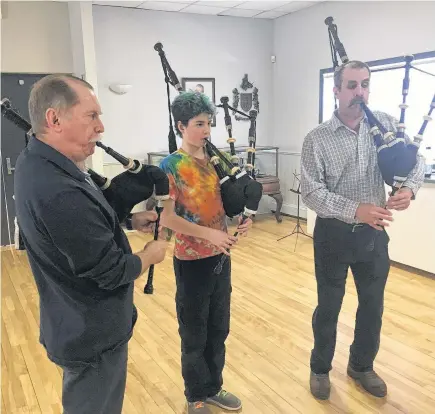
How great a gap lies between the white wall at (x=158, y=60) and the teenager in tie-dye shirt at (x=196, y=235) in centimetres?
388

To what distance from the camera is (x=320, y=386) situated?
2188 millimetres

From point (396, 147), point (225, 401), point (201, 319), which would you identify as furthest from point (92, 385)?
point (396, 147)

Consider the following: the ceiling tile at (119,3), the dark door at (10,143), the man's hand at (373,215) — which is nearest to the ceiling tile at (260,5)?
the ceiling tile at (119,3)

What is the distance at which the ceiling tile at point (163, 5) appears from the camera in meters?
5.23

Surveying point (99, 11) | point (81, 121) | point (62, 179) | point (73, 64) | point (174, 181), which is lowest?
point (174, 181)

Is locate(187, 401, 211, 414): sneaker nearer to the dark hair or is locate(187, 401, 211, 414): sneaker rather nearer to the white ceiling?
Result: the dark hair

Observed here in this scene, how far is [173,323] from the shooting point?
3090mm

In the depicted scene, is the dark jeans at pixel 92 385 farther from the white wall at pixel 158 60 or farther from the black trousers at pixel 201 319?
the white wall at pixel 158 60

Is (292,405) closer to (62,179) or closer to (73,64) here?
(62,179)

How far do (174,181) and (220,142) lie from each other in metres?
4.50

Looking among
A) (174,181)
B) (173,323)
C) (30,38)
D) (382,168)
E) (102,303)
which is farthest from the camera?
(30,38)

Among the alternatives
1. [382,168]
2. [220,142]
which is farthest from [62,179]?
[220,142]

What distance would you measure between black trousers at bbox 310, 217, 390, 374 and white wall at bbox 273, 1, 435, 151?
2968 mm

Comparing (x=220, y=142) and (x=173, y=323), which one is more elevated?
(x=220, y=142)
